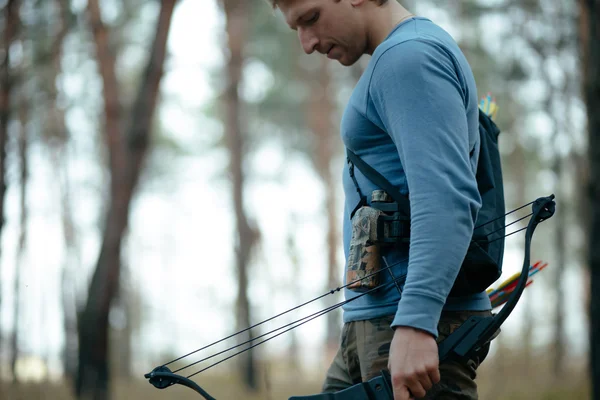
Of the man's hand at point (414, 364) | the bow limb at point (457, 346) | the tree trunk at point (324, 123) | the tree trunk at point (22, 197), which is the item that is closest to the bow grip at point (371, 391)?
the bow limb at point (457, 346)

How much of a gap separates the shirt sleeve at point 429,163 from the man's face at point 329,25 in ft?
0.62

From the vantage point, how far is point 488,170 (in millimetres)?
2012

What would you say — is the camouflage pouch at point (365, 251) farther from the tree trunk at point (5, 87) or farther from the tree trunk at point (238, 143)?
the tree trunk at point (238, 143)

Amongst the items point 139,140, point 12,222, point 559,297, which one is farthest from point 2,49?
point 559,297

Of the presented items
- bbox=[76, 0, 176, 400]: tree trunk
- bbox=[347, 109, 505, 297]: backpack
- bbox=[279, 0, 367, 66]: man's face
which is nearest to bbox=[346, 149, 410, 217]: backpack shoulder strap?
bbox=[347, 109, 505, 297]: backpack

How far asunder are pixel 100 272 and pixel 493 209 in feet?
23.1

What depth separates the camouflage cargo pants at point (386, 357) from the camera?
Answer: 1.82 meters

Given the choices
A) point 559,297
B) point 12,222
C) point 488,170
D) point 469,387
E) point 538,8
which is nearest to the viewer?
point 469,387

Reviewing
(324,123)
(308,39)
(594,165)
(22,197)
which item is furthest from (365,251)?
(324,123)

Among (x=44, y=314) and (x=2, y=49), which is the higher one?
(x=2, y=49)

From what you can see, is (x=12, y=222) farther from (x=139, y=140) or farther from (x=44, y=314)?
(x=139, y=140)

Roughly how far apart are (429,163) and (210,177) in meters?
28.7

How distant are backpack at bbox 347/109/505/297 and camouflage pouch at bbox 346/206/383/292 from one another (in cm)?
3

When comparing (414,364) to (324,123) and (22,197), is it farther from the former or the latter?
(324,123)
